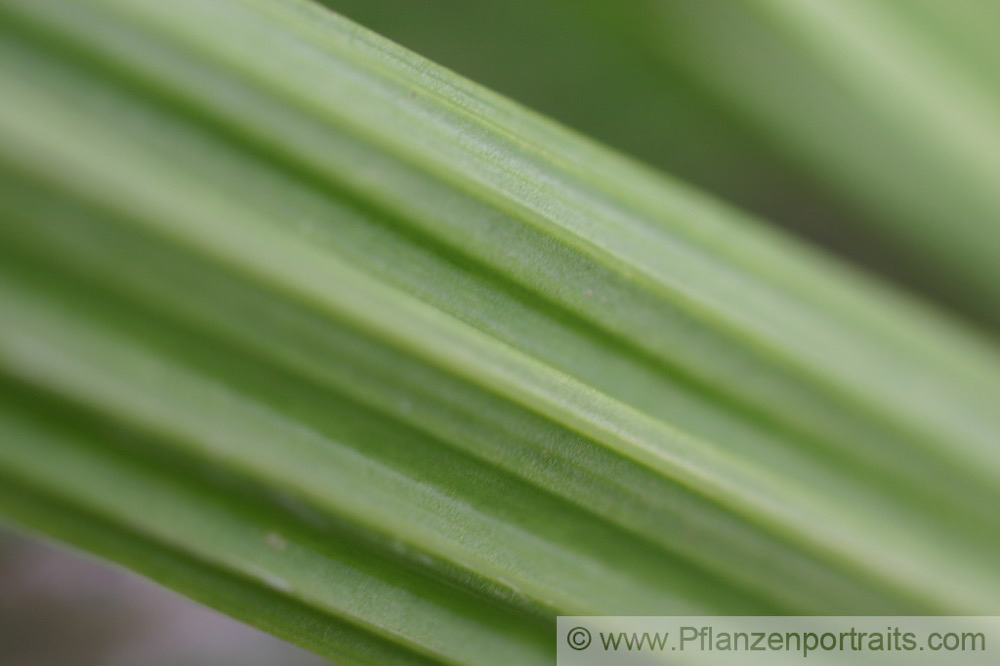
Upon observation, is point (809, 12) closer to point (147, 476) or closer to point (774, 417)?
point (774, 417)

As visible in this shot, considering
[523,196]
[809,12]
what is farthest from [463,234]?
[809,12]

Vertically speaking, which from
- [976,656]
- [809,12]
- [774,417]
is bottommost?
[976,656]

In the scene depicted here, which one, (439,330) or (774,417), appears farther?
(774,417)
